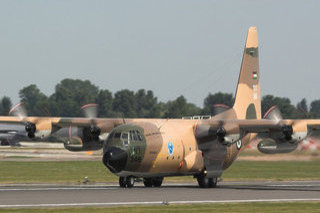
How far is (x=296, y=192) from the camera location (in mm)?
36000

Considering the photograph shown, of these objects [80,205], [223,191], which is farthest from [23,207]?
[223,191]

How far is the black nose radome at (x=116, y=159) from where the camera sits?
3525 centimetres

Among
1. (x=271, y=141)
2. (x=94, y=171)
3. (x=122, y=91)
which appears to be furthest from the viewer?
(x=122, y=91)

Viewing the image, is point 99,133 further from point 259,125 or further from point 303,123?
point 303,123

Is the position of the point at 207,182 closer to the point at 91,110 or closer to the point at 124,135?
the point at 124,135

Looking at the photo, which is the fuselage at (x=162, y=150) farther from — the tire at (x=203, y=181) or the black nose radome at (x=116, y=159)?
the tire at (x=203, y=181)

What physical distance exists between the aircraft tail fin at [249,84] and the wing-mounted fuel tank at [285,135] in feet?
11.8

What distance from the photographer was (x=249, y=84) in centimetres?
4625

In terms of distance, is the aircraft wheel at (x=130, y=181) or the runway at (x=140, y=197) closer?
the runway at (x=140, y=197)

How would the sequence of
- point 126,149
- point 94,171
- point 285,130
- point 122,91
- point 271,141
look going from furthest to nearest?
1. point 122,91
2. point 94,171
3. point 271,141
4. point 285,130
5. point 126,149

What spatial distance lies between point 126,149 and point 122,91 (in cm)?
14787

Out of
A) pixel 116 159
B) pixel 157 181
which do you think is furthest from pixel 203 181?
pixel 116 159

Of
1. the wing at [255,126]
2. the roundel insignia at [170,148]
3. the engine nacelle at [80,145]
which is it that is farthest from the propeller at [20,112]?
the wing at [255,126]

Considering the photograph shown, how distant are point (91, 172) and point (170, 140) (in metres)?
21.8
